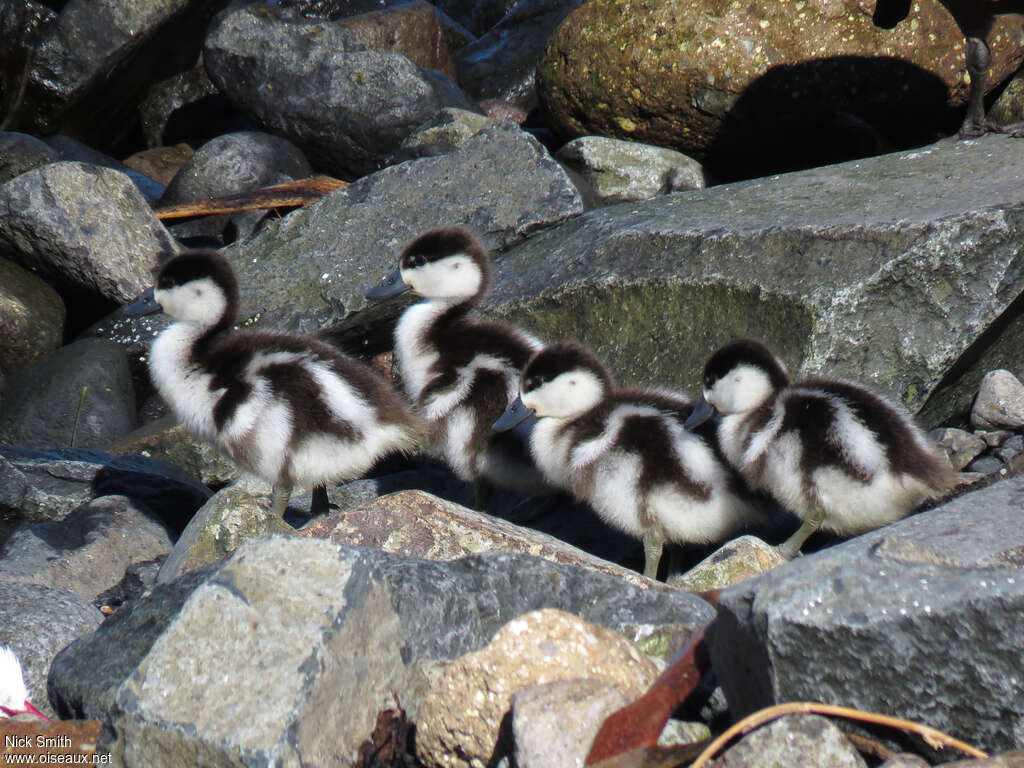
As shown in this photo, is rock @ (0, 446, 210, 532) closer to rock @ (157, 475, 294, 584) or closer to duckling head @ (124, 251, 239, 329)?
duckling head @ (124, 251, 239, 329)

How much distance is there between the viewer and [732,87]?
32.6 feet

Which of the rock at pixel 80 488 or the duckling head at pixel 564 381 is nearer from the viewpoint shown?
the duckling head at pixel 564 381

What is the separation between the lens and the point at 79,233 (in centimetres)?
987

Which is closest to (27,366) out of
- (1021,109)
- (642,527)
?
(642,527)

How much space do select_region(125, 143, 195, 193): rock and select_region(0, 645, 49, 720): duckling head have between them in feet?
38.2

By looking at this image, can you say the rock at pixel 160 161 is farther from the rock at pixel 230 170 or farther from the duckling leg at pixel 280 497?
the duckling leg at pixel 280 497

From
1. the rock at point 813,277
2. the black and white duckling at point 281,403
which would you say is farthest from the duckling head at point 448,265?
the black and white duckling at point 281,403

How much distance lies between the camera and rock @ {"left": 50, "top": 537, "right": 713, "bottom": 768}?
277 centimetres

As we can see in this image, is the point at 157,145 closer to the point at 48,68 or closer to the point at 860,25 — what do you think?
the point at 48,68

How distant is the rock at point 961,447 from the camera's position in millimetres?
5707

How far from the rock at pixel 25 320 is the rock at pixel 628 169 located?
4.46 metres

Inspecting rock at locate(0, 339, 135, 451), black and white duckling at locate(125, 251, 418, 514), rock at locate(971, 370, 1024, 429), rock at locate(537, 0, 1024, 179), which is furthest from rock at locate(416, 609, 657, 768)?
rock at locate(537, 0, 1024, 179)

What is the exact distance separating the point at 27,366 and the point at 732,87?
236 inches

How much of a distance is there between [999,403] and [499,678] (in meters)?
3.67
